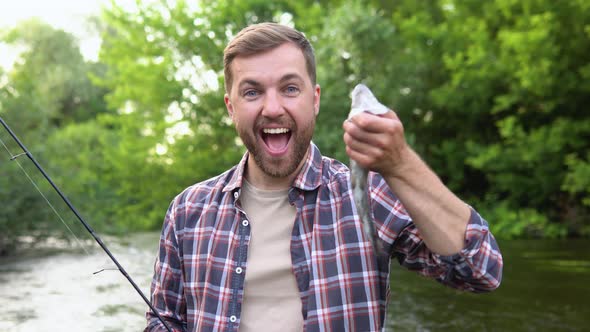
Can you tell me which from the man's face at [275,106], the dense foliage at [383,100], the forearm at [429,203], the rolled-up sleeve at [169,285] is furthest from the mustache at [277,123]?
the dense foliage at [383,100]

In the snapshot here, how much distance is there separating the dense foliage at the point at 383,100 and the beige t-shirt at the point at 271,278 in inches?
481

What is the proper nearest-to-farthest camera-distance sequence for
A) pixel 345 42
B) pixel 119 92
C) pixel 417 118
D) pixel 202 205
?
1. pixel 202 205
2. pixel 345 42
3. pixel 417 118
4. pixel 119 92

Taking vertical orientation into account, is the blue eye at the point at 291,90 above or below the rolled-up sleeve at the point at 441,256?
above

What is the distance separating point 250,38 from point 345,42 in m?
18.7

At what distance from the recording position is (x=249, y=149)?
2.26 m

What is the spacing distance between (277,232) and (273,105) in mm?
387

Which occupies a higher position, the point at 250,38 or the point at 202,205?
the point at 250,38

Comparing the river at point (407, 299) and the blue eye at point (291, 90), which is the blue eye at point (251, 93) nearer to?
the blue eye at point (291, 90)

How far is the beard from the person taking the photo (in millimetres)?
2188

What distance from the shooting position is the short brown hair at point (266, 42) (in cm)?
217

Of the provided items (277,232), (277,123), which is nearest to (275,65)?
(277,123)

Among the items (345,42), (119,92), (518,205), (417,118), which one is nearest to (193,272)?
(345,42)

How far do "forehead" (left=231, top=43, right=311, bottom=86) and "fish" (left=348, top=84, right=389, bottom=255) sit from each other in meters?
0.59

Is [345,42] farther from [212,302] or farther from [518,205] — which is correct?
[212,302]
